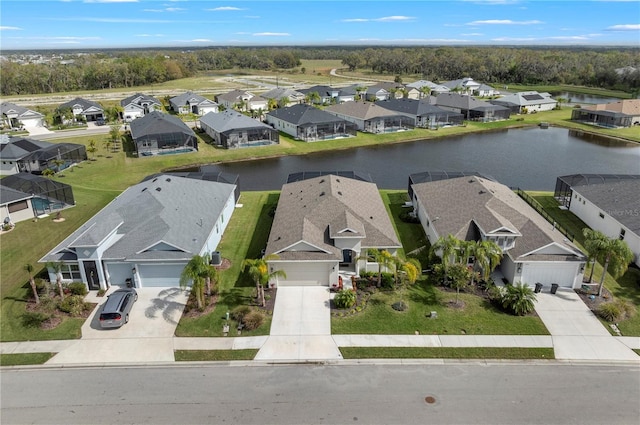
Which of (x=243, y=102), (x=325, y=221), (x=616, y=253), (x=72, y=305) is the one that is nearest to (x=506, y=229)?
(x=616, y=253)

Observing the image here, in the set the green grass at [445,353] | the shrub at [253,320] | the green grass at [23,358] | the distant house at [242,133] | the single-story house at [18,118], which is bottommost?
the green grass at [445,353]

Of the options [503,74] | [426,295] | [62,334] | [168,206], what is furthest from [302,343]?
→ [503,74]

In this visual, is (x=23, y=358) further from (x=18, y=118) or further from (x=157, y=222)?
(x=18, y=118)

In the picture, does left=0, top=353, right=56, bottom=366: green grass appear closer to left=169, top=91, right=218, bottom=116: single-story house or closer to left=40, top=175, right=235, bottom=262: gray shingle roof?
left=40, top=175, right=235, bottom=262: gray shingle roof

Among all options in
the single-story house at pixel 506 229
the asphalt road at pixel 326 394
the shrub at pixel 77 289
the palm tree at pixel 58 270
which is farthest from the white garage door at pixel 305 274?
the palm tree at pixel 58 270

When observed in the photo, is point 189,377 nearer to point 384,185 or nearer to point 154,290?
point 154,290

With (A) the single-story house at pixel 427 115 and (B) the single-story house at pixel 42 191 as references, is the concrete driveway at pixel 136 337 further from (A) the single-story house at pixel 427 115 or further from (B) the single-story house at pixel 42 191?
(A) the single-story house at pixel 427 115
